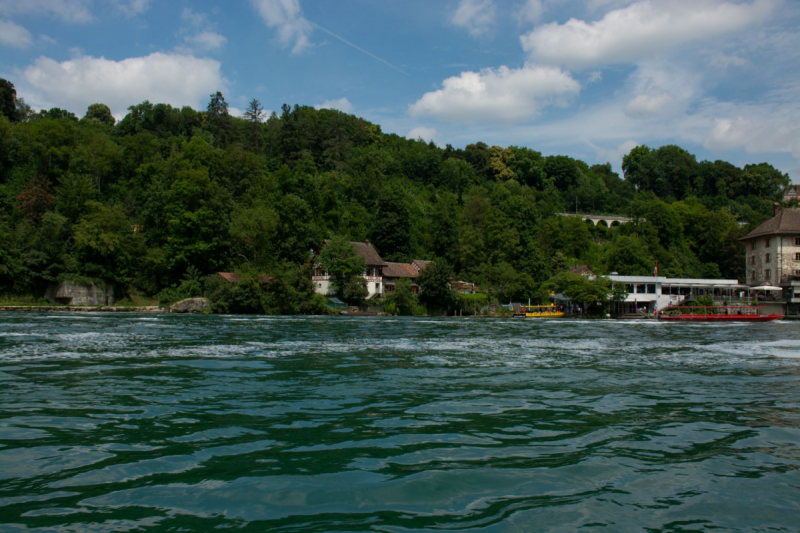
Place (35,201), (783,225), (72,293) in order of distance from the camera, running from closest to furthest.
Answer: (72,293) → (35,201) → (783,225)

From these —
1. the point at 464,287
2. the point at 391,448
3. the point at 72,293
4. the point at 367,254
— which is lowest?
the point at 391,448

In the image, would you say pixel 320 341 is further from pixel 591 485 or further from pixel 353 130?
pixel 353 130

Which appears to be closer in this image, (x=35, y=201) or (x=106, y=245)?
(x=106, y=245)

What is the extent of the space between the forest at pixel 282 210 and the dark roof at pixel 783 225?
50.6 feet

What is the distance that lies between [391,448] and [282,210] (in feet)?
215

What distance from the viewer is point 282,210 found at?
7031 cm

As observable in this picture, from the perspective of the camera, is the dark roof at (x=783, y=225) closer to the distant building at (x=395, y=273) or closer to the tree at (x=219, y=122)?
the distant building at (x=395, y=273)

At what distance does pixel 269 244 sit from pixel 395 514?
63.7 meters

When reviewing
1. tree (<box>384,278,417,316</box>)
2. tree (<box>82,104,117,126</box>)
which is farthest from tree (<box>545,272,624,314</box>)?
tree (<box>82,104,117,126</box>)

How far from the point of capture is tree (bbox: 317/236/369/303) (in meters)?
64.6

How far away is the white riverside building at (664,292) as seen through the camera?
75000mm

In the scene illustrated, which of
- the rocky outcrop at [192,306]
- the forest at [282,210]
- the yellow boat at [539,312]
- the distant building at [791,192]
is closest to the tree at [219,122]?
the forest at [282,210]

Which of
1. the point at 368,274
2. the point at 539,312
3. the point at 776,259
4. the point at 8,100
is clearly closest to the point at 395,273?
the point at 368,274

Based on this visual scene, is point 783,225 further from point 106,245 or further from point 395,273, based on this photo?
point 106,245
